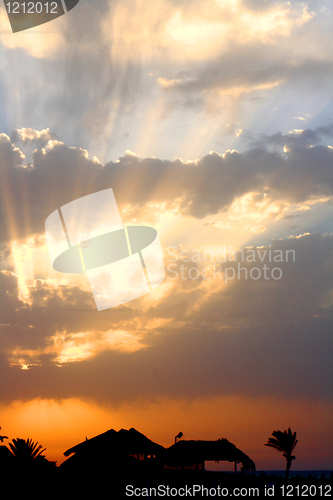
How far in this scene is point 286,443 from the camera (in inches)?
2098

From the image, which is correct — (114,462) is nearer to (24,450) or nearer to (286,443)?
(24,450)

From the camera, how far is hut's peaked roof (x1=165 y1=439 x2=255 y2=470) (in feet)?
102

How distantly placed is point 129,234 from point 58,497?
37.5 ft

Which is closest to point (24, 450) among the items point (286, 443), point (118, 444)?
point (118, 444)

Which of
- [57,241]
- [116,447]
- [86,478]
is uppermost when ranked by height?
[57,241]

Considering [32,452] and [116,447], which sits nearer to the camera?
[116,447]

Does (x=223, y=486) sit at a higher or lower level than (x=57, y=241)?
lower

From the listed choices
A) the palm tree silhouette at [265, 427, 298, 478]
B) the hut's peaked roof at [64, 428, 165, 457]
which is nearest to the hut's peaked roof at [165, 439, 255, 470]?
the hut's peaked roof at [64, 428, 165, 457]

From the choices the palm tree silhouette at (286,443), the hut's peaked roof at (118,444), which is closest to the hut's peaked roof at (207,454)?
the hut's peaked roof at (118,444)

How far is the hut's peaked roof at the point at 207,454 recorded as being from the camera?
31.1m

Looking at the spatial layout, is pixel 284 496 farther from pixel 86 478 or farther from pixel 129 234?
pixel 86 478

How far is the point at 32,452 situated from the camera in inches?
1131

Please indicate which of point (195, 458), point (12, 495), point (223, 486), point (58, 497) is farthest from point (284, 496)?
point (195, 458)

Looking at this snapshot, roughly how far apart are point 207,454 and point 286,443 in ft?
86.6
